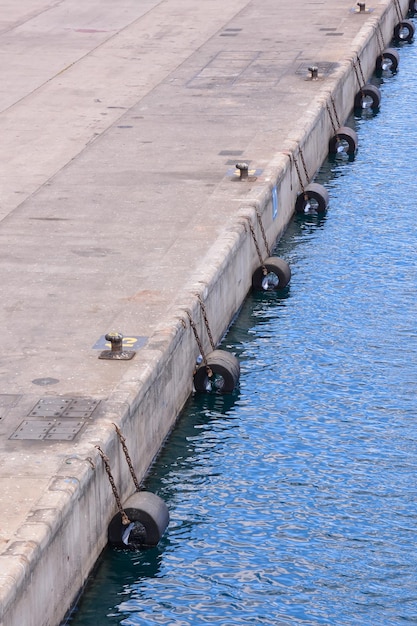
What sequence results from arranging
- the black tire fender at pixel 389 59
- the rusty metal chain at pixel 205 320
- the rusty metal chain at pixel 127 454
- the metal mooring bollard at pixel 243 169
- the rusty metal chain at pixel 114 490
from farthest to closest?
1. the black tire fender at pixel 389 59
2. the metal mooring bollard at pixel 243 169
3. the rusty metal chain at pixel 205 320
4. the rusty metal chain at pixel 127 454
5. the rusty metal chain at pixel 114 490

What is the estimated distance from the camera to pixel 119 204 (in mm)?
38250

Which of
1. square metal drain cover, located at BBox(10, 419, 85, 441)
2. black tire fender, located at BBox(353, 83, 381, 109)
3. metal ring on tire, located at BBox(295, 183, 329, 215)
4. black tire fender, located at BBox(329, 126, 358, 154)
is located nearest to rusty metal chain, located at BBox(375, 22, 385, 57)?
black tire fender, located at BBox(353, 83, 381, 109)

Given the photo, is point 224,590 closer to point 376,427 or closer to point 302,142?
point 376,427

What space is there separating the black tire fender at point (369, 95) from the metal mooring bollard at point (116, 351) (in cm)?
2969

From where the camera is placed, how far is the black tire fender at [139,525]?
25.0 meters

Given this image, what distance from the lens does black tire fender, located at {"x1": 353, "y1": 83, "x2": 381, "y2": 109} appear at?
55.9 meters

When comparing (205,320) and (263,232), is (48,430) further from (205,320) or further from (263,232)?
(263,232)

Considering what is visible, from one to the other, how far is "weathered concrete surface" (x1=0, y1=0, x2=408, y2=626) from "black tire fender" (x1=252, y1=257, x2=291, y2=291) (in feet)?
1.53

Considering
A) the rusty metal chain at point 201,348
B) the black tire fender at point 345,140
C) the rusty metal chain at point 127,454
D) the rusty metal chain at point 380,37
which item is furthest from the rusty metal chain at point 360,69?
the rusty metal chain at point 127,454

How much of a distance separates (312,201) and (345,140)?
6.81 meters

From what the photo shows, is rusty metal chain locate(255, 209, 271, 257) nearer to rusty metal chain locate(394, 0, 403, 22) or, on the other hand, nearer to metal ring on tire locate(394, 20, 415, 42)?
metal ring on tire locate(394, 20, 415, 42)

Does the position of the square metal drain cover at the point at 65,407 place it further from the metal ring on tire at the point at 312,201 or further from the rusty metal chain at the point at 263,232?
the metal ring on tire at the point at 312,201

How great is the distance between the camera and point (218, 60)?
55406 millimetres

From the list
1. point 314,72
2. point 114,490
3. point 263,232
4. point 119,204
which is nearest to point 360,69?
point 314,72
